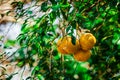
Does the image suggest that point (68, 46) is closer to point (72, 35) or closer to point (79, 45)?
point (79, 45)

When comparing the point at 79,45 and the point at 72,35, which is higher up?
the point at 72,35

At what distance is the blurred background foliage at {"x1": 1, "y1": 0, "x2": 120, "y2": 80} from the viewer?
63.7 inches

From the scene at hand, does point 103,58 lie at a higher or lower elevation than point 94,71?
higher

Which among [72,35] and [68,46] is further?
[68,46]

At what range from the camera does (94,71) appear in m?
3.11

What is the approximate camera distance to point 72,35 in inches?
60.4

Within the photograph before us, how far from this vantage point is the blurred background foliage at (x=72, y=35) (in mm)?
1617

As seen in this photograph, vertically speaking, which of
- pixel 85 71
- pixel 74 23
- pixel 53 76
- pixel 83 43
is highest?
pixel 74 23

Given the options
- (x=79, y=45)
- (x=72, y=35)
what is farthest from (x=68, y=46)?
(x=72, y=35)

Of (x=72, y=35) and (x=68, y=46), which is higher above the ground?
(x=72, y=35)

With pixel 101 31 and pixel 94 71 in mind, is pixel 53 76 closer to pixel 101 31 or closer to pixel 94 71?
pixel 101 31

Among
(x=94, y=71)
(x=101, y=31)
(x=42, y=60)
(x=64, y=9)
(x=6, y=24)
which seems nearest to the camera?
(x=64, y=9)

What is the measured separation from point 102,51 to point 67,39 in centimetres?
129

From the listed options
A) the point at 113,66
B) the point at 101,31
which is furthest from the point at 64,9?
the point at 113,66
